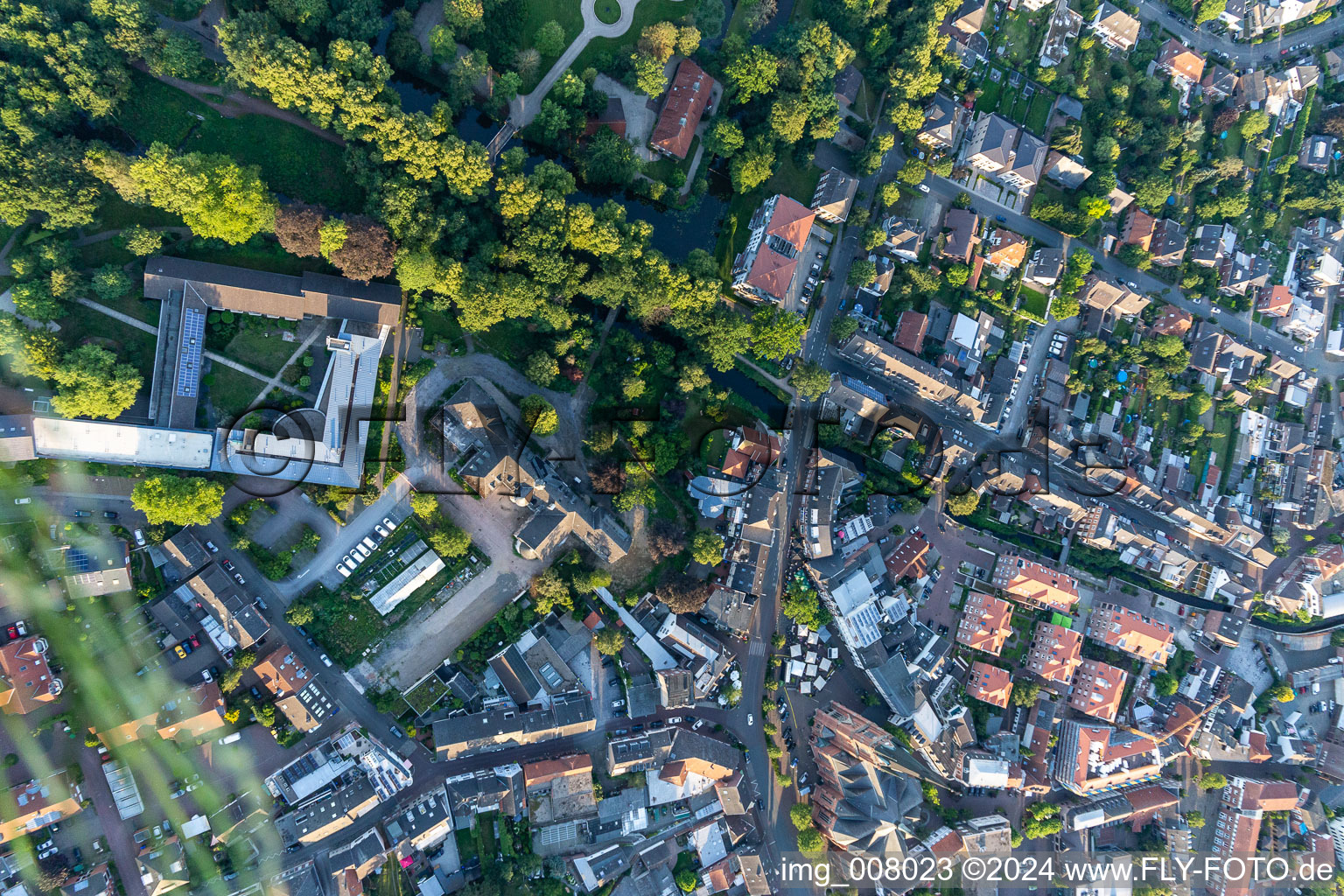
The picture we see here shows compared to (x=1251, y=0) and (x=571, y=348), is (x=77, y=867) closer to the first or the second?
(x=571, y=348)

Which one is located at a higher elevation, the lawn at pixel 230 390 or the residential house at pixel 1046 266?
the residential house at pixel 1046 266

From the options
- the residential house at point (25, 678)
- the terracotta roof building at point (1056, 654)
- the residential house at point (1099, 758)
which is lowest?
the residential house at point (25, 678)

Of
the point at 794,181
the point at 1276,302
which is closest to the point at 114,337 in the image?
the point at 794,181

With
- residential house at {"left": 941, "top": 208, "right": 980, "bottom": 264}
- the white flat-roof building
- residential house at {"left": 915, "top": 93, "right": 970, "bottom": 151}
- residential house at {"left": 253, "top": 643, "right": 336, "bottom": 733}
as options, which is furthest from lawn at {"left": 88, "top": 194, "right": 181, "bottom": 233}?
residential house at {"left": 941, "top": 208, "right": 980, "bottom": 264}

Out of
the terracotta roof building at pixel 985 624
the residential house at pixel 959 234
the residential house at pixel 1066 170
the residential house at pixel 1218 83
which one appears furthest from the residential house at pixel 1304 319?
the terracotta roof building at pixel 985 624

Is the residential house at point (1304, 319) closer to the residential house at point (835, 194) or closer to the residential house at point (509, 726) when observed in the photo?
the residential house at point (835, 194)

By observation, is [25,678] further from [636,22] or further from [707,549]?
[636,22]
